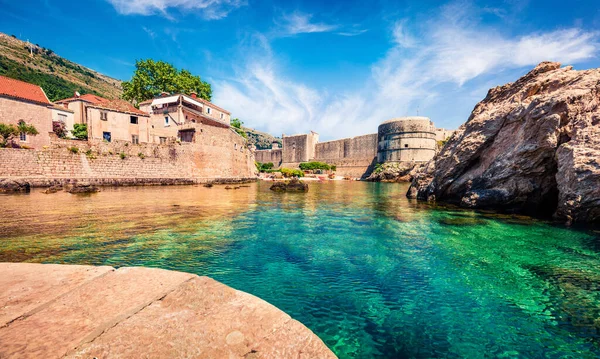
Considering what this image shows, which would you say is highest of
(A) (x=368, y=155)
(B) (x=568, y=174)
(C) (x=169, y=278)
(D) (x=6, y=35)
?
(D) (x=6, y=35)

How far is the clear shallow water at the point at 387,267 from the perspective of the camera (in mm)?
2717

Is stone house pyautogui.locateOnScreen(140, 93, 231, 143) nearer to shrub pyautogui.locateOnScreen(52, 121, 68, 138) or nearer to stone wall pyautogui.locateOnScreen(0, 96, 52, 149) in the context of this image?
shrub pyautogui.locateOnScreen(52, 121, 68, 138)

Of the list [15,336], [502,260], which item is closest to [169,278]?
[15,336]

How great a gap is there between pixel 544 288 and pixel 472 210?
7262 mm

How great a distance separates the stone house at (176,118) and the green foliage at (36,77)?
36.0 meters

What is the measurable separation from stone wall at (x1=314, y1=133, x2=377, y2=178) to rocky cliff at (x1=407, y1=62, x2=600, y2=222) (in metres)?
37.0

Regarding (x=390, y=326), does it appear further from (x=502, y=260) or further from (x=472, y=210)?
(x=472, y=210)

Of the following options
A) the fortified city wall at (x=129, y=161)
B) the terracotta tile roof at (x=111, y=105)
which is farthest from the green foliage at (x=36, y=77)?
the fortified city wall at (x=129, y=161)

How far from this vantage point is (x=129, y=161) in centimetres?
2194

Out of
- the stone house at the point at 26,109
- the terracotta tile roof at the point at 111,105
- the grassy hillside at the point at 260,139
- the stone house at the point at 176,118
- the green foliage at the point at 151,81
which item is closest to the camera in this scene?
the stone house at the point at 26,109

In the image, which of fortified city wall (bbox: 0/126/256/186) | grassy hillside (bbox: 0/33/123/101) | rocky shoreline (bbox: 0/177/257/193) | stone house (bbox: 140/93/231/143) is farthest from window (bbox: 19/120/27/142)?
grassy hillside (bbox: 0/33/123/101)

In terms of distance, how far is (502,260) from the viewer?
4766mm

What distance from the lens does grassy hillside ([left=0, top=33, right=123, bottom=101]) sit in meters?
55.6

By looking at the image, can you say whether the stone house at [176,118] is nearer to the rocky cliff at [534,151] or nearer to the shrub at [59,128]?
the shrub at [59,128]
